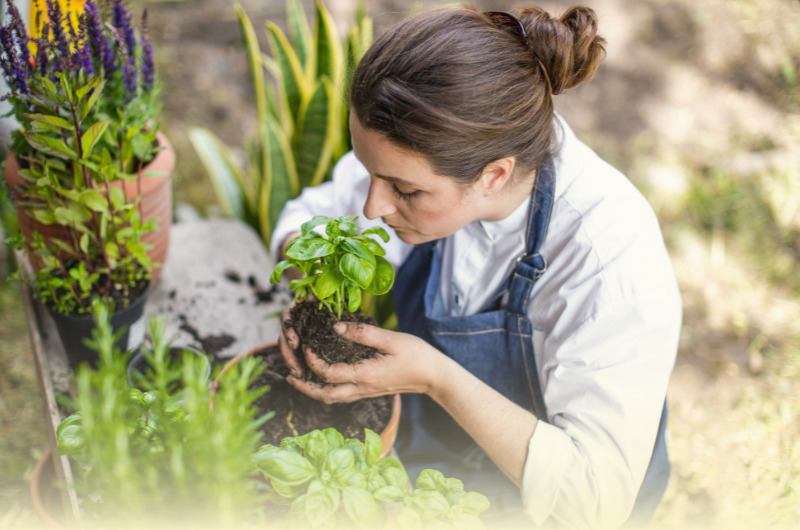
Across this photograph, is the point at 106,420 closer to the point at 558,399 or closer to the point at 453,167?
the point at 453,167

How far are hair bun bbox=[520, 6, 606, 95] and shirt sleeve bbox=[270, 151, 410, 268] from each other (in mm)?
596

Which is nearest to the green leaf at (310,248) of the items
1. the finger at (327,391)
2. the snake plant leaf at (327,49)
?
the finger at (327,391)

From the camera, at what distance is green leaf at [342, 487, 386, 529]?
28.1 inches

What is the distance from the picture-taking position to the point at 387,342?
1148 mm

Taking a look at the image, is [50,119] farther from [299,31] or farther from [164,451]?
[299,31]

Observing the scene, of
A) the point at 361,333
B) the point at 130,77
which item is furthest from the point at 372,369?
the point at 130,77

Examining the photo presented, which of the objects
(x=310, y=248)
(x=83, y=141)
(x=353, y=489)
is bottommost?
(x=353, y=489)

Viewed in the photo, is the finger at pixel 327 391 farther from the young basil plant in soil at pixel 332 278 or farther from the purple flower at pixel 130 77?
the purple flower at pixel 130 77

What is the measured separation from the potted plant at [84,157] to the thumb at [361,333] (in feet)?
1.68

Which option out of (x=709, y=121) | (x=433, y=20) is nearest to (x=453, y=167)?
(x=433, y=20)

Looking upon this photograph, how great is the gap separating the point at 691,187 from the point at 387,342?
2555 millimetres

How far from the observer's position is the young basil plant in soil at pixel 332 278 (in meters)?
1.00

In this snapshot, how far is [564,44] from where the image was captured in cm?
111

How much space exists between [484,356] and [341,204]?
1.98 ft
